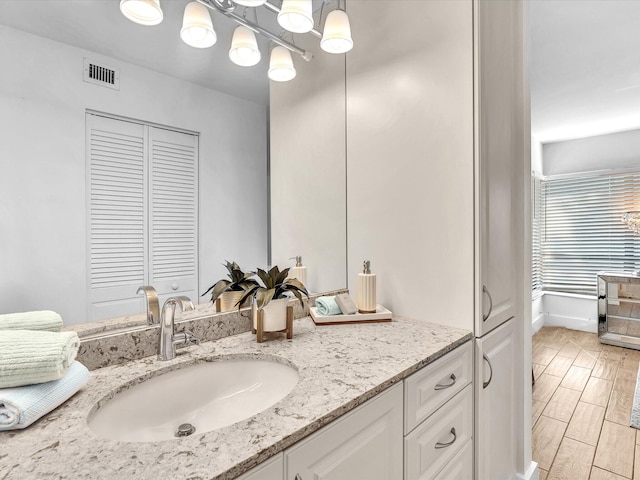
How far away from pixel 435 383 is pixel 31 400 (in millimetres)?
995

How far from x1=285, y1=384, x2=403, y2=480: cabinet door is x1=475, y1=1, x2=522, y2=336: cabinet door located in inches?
22.2

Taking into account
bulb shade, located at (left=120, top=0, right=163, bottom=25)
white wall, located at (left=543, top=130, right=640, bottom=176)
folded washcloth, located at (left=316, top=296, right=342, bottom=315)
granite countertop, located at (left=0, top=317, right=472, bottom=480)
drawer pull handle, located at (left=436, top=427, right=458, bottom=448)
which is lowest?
drawer pull handle, located at (left=436, top=427, right=458, bottom=448)

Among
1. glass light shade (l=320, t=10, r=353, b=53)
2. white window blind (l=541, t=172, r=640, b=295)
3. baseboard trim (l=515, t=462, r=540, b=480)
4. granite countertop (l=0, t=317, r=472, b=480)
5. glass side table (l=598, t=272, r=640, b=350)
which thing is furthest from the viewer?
white window blind (l=541, t=172, r=640, b=295)

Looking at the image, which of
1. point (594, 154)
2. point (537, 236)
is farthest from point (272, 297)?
point (594, 154)

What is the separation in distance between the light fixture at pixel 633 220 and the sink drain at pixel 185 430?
517 cm

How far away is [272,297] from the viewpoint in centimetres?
117

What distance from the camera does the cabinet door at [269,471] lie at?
1.91 ft

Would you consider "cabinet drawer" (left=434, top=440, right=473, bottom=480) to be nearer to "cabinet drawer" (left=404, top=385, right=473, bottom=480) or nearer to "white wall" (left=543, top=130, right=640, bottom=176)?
"cabinet drawer" (left=404, top=385, right=473, bottom=480)

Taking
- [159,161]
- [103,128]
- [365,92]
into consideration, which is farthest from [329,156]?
[103,128]

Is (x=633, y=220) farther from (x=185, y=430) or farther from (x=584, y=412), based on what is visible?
(x=185, y=430)

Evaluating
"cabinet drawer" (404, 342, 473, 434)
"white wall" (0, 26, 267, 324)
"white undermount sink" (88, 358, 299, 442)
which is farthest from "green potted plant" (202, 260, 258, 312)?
"cabinet drawer" (404, 342, 473, 434)

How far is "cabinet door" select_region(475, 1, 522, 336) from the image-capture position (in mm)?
1279

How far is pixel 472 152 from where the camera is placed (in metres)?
1.26

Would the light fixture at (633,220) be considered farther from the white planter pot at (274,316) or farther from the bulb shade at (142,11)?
the bulb shade at (142,11)
